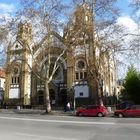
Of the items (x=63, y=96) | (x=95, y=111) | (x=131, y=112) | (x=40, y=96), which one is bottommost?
(x=131, y=112)

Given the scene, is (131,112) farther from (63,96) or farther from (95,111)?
(63,96)

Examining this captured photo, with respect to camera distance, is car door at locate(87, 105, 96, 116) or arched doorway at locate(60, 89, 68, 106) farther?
arched doorway at locate(60, 89, 68, 106)

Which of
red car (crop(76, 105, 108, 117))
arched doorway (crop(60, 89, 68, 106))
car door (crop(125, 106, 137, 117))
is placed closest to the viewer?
car door (crop(125, 106, 137, 117))

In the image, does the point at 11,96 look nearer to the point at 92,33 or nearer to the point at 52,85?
the point at 52,85

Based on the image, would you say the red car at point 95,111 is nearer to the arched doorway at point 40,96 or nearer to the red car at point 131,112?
the red car at point 131,112

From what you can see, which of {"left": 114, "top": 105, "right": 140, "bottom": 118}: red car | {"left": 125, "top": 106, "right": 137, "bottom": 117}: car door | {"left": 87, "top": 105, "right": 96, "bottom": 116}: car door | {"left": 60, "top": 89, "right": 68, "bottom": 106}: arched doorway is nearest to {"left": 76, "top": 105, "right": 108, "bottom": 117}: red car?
{"left": 87, "top": 105, "right": 96, "bottom": 116}: car door

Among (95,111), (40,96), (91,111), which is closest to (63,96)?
(40,96)

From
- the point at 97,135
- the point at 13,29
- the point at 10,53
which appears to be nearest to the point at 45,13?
the point at 13,29

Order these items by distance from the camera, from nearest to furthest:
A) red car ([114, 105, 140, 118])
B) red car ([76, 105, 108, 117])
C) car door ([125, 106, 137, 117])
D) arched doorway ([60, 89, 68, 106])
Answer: red car ([114, 105, 140, 118]) < car door ([125, 106, 137, 117]) < red car ([76, 105, 108, 117]) < arched doorway ([60, 89, 68, 106])

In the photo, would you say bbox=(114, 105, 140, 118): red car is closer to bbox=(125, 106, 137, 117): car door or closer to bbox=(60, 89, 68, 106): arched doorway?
bbox=(125, 106, 137, 117): car door

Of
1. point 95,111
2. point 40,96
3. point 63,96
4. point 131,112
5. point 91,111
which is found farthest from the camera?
point 40,96

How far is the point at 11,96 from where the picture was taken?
70688 mm

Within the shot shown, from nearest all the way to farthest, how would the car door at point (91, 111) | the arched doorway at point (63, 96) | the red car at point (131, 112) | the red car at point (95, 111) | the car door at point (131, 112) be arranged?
1. the red car at point (131, 112)
2. the car door at point (131, 112)
3. the red car at point (95, 111)
4. the car door at point (91, 111)
5. the arched doorway at point (63, 96)

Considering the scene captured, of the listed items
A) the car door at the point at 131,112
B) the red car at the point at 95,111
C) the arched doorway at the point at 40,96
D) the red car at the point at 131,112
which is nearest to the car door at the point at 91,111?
the red car at the point at 95,111
